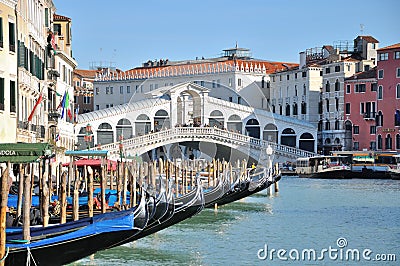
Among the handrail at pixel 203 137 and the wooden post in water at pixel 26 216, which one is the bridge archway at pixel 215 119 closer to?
the handrail at pixel 203 137

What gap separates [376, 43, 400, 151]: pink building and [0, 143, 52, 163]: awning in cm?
2880

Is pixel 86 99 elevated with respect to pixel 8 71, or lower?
elevated

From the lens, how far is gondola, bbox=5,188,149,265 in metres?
8.58

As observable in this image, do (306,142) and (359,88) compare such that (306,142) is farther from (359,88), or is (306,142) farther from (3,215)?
(3,215)

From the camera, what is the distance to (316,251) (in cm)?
1294

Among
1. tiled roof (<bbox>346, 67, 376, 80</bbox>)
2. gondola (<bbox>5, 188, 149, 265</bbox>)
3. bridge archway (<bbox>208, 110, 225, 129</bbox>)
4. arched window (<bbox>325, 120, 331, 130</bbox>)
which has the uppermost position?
tiled roof (<bbox>346, 67, 376, 80</bbox>)

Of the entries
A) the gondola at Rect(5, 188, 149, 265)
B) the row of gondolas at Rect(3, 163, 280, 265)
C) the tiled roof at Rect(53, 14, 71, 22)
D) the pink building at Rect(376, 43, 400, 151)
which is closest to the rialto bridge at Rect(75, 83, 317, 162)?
the pink building at Rect(376, 43, 400, 151)

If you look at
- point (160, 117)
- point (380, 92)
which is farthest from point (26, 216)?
point (380, 92)

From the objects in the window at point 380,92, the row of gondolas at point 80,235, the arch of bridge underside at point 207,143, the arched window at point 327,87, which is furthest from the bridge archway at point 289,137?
the row of gondolas at point 80,235

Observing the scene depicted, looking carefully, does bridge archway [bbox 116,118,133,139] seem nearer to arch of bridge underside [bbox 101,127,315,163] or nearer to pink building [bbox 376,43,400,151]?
arch of bridge underside [bbox 101,127,315,163]

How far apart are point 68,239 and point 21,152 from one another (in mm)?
3354

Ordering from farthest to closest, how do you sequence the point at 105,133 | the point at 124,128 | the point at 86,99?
the point at 86,99 < the point at 105,133 < the point at 124,128

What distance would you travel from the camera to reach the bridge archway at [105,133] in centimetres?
3938

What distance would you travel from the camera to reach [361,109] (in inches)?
1651
